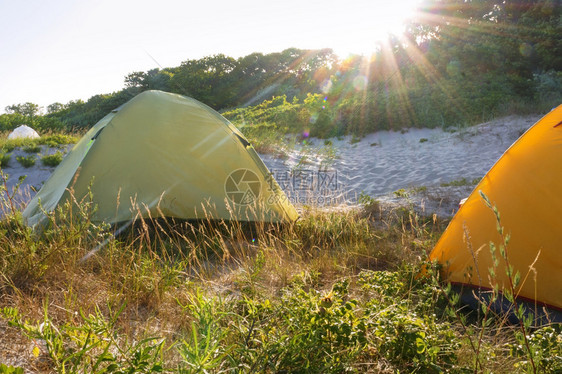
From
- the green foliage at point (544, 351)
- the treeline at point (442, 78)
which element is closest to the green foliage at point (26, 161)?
the treeline at point (442, 78)

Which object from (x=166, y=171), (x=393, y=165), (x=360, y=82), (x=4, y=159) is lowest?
(x=393, y=165)

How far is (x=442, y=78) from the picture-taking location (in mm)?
13203

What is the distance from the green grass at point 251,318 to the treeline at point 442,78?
881 centimetres

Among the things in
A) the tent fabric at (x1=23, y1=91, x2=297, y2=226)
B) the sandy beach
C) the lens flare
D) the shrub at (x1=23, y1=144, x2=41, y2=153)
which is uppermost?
the lens flare

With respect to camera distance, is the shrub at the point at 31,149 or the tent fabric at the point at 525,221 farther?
the shrub at the point at 31,149

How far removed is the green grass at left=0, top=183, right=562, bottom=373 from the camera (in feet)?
5.41

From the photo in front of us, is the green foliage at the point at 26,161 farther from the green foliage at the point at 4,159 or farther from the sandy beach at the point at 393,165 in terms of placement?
the green foliage at the point at 4,159

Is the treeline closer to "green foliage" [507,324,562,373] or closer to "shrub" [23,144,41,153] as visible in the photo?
"shrub" [23,144,41,153]

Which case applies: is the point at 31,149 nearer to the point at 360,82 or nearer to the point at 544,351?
the point at 544,351

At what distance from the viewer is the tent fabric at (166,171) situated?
13.2ft

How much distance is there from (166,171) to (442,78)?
12.2 m

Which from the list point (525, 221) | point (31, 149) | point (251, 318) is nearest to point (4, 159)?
point (31, 149)

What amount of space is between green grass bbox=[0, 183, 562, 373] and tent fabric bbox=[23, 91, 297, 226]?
43 centimetres

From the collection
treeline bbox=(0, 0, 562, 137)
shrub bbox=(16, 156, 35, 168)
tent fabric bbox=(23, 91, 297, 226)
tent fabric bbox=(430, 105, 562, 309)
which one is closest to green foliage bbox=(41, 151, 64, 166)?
shrub bbox=(16, 156, 35, 168)
